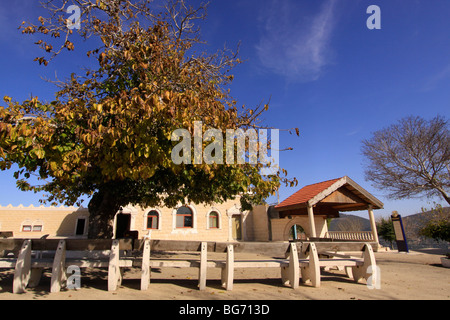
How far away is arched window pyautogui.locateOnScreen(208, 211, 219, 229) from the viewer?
21.8m

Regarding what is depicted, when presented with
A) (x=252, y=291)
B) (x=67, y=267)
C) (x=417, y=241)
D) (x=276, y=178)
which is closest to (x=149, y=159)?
(x=67, y=267)

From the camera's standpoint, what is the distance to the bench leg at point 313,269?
5344 mm

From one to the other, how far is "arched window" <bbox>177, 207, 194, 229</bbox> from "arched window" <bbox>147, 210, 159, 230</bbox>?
1691mm

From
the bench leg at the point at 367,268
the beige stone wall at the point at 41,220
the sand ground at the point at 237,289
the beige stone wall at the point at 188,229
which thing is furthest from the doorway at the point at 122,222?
the bench leg at the point at 367,268

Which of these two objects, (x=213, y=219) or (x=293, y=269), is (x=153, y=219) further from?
(x=293, y=269)

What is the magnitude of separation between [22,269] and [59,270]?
1.86 ft

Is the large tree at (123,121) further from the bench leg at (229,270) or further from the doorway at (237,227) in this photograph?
the doorway at (237,227)

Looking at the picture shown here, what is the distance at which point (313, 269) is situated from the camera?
17.7 ft

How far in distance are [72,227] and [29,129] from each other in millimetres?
22885

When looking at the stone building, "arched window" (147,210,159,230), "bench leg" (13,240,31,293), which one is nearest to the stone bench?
"bench leg" (13,240,31,293)

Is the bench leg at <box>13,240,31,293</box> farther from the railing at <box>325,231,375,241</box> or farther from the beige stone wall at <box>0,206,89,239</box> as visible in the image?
the beige stone wall at <box>0,206,89,239</box>

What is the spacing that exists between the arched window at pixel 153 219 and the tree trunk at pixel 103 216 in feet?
42.9

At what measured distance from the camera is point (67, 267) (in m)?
4.80

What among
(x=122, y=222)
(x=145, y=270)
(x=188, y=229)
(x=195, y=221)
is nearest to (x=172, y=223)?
(x=188, y=229)
